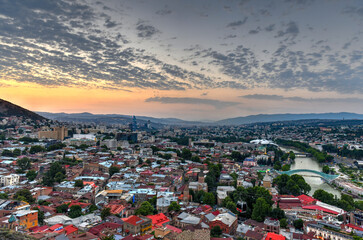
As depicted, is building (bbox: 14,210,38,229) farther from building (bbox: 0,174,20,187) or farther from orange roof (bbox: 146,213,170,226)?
building (bbox: 0,174,20,187)

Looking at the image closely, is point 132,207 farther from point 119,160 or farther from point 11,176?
point 119,160

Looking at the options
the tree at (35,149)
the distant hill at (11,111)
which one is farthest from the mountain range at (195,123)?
the tree at (35,149)

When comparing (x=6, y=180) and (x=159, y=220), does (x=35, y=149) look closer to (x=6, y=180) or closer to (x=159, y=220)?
(x=6, y=180)

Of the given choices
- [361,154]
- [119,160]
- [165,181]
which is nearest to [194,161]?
[119,160]

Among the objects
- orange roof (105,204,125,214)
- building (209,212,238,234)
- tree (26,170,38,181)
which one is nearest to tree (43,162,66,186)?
tree (26,170,38,181)

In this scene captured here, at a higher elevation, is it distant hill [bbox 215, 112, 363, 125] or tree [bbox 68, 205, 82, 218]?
distant hill [bbox 215, 112, 363, 125]

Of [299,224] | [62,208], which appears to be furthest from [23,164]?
[299,224]

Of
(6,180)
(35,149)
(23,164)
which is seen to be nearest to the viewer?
(6,180)
